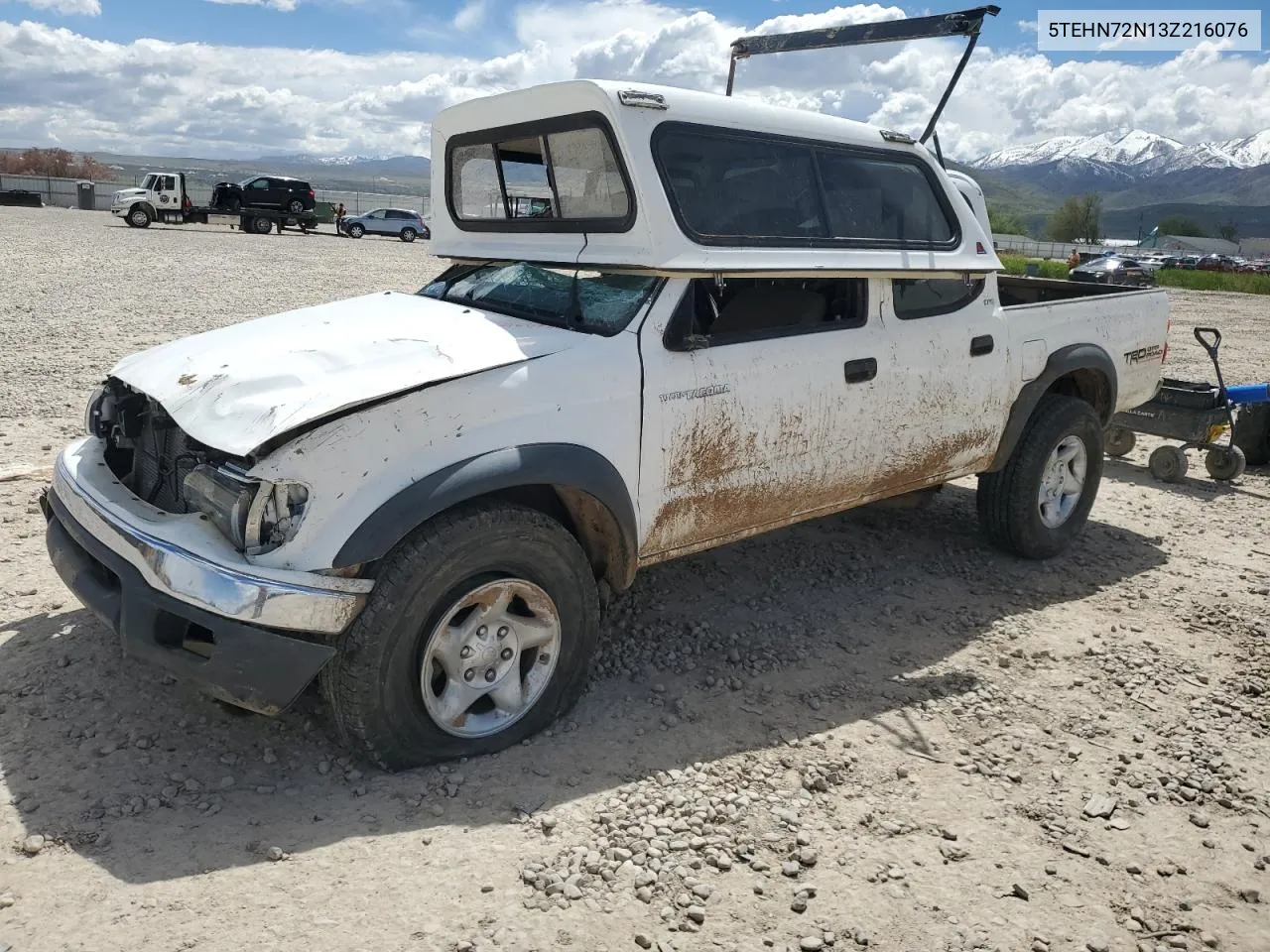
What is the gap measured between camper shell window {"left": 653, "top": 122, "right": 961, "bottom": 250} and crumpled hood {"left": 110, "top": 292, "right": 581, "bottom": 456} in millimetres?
790

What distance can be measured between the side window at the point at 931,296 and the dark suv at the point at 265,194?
33.6 m

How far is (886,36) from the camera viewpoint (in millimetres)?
5109

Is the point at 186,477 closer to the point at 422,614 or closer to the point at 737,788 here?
the point at 422,614

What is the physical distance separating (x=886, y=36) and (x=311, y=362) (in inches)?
139

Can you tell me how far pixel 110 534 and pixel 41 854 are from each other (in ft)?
3.27

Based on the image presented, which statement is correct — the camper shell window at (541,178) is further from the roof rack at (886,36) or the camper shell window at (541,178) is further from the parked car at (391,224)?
the parked car at (391,224)

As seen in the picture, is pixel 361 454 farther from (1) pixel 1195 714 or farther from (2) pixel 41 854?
(1) pixel 1195 714

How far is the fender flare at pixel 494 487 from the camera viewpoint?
118 inches

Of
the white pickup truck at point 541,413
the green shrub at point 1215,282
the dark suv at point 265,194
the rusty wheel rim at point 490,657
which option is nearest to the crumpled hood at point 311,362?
the white pickup truck at point 541,413

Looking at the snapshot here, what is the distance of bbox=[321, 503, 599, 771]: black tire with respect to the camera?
121 inches

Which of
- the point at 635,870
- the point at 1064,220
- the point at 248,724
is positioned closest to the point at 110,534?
the point at 248,724

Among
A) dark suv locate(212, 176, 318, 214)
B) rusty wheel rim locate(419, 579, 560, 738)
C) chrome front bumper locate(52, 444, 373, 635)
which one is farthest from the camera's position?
dark suv locate(212, 176, 318, 214)

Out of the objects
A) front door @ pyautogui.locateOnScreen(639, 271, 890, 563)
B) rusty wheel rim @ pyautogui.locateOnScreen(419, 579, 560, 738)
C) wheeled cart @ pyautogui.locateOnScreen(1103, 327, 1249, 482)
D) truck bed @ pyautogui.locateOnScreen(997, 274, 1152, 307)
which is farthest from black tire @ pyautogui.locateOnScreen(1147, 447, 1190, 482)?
rusty wheel rim @ pyautogui.locateOnScreen(419, 579, 560, 738)

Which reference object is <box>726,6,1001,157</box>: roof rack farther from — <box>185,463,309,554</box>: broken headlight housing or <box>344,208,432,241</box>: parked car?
<box>344,208,432,241</box>: parked car
